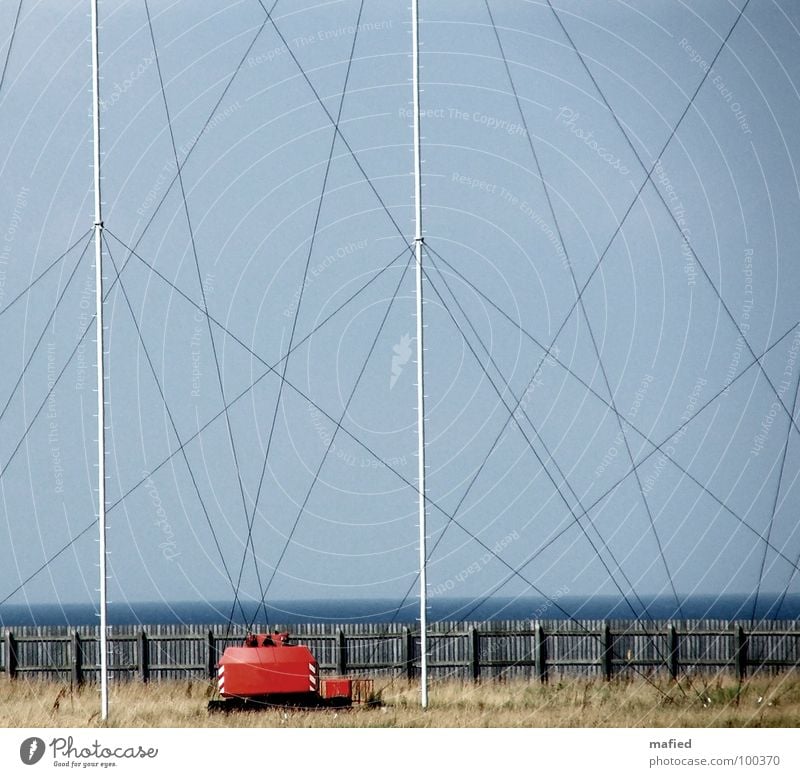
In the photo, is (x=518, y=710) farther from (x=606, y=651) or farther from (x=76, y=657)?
(x=76, y=657)

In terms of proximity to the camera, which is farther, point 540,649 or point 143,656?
point 143,656

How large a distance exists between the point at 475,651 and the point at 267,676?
4492 mm

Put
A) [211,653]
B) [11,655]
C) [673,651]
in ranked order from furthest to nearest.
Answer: [11,655] → [211,653] → [673,651]

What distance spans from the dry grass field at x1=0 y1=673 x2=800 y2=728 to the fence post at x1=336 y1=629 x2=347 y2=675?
3.24m

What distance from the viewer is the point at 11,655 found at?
17.1 m

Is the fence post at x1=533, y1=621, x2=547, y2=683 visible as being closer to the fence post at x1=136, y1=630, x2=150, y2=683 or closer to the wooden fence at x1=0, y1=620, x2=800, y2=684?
the wooden fence at x1=0, y1=620, x2=800, y2=684

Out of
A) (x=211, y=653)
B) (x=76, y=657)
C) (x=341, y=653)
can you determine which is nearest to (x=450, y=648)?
(x=341, y=653)

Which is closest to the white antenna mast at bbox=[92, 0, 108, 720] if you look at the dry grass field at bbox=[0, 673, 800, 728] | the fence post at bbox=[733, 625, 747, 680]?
the dry grass field at bbox=[0, 673, 800, 728]

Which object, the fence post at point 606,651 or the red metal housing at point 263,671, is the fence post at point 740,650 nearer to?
the fence post at point 606,651

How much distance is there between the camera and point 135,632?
666 inches
